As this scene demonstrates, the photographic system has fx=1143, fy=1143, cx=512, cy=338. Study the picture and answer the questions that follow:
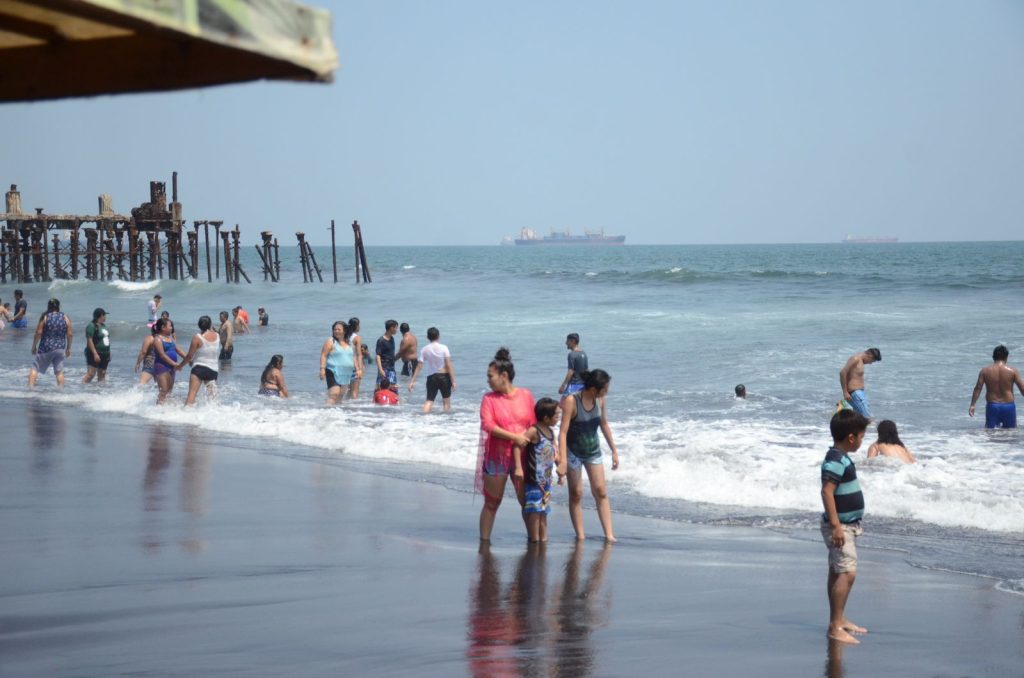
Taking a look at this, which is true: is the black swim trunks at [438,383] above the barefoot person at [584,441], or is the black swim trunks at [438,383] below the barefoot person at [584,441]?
below

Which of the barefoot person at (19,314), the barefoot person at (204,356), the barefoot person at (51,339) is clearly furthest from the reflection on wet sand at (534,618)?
the barefoot person at (19,314)

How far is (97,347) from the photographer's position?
65.8 feet

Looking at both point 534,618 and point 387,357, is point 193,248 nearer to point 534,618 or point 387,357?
point 387,357

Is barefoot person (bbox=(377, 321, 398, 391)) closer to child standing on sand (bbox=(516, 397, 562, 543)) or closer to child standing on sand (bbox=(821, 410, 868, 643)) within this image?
child standing on sand (bbox=(516, 397, 562, 543))

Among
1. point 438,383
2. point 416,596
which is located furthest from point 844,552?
point 438,383

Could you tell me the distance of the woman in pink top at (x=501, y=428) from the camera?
7777 millimetres

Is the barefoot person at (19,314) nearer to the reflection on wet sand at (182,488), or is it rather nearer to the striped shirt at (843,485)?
the reflection on wet sand at (182,488)

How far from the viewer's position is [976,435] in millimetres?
14977

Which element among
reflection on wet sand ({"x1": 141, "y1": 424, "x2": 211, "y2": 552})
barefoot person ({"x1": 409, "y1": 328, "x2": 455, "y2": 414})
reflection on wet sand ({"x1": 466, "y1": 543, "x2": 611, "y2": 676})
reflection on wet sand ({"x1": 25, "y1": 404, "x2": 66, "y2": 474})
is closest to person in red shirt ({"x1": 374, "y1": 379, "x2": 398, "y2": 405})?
barefoot person ({"x1": 409, "y1": 328, "x2": 455, "y2": 414})

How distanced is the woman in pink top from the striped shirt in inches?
96.5

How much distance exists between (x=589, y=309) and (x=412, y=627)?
39.6 metres

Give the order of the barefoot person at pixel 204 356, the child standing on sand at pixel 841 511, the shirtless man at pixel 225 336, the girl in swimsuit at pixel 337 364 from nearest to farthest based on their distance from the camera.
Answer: the child standing on sand at pixel 841 511, the barefoot person at pixel 204 356, the girl in swimsuit at pixel 337 364, the shirtless man at pixel 225 336

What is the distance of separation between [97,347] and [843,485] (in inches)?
662

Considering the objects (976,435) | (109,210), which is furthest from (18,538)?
(109,210)
